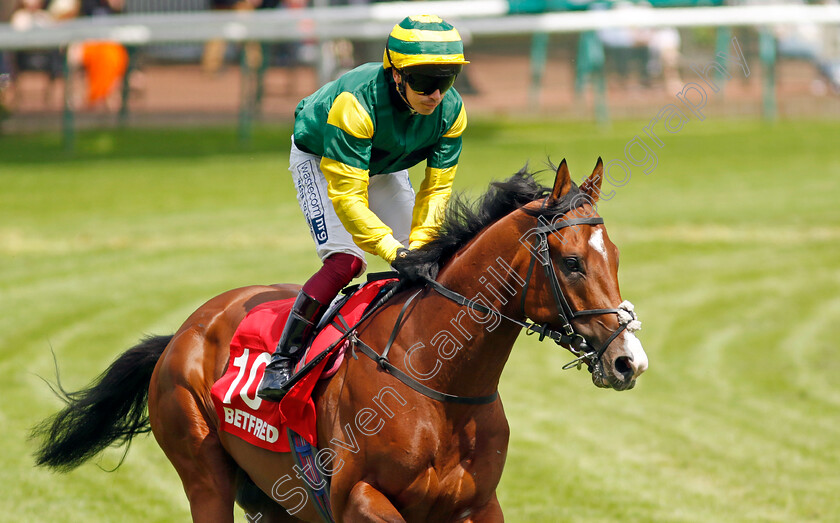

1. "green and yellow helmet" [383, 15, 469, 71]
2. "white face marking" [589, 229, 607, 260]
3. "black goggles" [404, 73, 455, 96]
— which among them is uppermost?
"green and yellow helmet" [383, 15, 469, 71]

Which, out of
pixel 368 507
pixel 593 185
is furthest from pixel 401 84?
pixel 368 507

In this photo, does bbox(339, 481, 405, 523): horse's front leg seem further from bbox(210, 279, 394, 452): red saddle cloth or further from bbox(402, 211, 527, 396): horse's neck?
bbox(402, 211, 527, 396): horse's neck

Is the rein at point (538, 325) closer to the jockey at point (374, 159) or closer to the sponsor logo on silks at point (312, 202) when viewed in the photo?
the jockey at point (374, 159)

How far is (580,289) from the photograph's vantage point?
136 inches

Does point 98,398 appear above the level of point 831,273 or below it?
above

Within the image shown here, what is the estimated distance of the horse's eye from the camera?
3467 millimetres

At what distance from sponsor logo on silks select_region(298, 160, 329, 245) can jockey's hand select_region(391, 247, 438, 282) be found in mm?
432

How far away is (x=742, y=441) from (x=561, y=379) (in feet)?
6.58

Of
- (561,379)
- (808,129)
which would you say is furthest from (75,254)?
(808,129)

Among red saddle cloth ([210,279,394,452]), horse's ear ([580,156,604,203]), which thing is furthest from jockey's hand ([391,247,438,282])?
horse's ear ([580,156,604,203])

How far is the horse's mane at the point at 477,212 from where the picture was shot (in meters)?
3.82

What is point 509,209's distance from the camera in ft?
12.6

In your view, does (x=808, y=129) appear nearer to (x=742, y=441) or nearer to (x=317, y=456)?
(x=742, y=441)

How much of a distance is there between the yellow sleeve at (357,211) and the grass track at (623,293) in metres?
0.41
